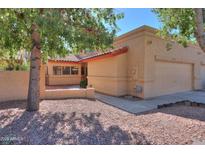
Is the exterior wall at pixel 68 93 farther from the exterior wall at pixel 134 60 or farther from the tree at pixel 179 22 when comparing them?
the tree at pixel 179 22

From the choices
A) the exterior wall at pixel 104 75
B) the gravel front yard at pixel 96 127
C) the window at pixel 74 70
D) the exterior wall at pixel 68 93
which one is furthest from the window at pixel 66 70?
the gravel front yard at pixel 96 127

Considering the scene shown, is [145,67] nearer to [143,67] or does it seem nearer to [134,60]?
[143,67]

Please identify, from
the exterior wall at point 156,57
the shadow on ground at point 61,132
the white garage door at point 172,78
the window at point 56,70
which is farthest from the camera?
the window at point 56,70

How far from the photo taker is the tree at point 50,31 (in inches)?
217

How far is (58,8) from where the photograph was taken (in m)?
5.84

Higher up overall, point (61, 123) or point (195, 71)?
point (195, 71)

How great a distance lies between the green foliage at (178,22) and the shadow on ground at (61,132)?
599 centimetres

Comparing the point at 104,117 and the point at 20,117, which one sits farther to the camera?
the point at 104,117

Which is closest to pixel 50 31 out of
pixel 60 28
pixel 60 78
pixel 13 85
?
pixel 60 28

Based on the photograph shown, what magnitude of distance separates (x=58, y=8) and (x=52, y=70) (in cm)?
1411

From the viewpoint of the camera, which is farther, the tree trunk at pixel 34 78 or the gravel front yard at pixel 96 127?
the tree trunk at pixel 34 78
